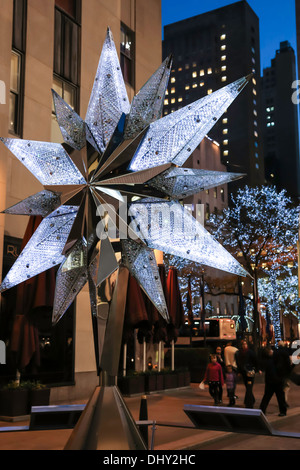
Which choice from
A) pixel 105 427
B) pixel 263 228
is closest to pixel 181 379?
pixel 105 427

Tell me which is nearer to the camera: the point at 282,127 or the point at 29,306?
the point at 29,306

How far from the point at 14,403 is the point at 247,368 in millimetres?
7156

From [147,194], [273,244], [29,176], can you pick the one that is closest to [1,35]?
[29,176]

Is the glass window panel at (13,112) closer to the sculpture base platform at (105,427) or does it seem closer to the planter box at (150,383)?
the planter box at (150,383)

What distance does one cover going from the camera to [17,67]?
15602 millimetres

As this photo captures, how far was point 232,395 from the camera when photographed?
1645 cm

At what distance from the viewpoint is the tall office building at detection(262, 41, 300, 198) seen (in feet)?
541

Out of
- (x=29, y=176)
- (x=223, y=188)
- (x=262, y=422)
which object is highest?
(x=223, y=188)

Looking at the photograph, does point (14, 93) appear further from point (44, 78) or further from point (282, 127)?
point (282, 127)

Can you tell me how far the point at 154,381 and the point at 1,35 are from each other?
1184 cm

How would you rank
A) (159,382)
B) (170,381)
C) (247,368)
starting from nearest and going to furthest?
1. (247,368)
2. (159,382)
3. (170,381)

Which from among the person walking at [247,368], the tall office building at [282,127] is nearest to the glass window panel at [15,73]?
the person walking at [247,368]

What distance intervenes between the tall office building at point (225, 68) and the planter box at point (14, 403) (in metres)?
118

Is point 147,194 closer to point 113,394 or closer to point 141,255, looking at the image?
point 141,255
